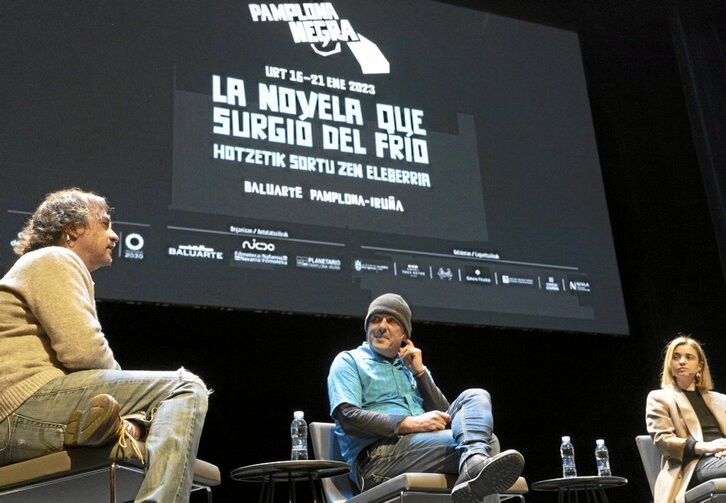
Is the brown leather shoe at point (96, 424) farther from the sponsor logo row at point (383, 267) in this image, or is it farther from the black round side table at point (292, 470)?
the sponsor logo row at point (383, 267)

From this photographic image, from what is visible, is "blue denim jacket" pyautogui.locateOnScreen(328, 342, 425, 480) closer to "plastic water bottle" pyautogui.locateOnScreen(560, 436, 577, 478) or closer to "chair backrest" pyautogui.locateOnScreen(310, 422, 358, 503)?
"chair backrest" pyautogui.locateOnScreen(310, 422, 358, 503)

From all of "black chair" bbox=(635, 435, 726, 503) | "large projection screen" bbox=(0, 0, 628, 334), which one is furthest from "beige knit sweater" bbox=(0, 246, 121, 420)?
"black chair" bbox=(635, 435, 726, 503)

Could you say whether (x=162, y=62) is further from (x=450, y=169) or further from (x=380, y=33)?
(x=450, y=169)

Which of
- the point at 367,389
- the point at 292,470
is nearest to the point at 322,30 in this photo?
the point at 367,389

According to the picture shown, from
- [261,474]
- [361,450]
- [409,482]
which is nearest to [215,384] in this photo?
[261,474]

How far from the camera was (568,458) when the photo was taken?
4852 millimetres

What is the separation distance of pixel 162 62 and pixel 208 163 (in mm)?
600

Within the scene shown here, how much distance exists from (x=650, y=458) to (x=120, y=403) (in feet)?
8.69

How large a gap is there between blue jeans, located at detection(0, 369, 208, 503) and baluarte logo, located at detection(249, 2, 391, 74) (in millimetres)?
3283

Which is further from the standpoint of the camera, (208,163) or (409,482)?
(208,163)

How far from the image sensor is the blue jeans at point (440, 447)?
265 centimetres

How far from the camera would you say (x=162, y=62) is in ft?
14.4

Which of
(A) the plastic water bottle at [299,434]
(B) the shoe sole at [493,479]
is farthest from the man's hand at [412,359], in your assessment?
(A) the plastic water bottle at [299,434]

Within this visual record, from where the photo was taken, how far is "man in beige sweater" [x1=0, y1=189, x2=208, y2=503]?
1763mm
